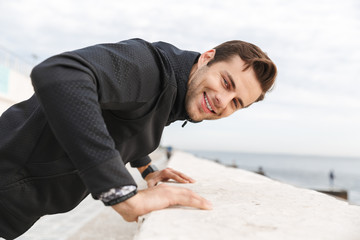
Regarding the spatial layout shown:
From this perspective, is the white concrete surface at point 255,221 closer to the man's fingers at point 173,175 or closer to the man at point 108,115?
the man at point 108,115

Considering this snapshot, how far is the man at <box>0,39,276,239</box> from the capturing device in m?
1.27

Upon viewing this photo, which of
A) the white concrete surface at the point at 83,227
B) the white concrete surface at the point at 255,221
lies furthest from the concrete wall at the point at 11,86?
the white concrete surface at the point at 255,221

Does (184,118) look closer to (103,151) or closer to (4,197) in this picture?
(103,151)

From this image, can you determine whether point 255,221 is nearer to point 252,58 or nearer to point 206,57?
point 252,58

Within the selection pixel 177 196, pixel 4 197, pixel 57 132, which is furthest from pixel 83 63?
pixel 4 197

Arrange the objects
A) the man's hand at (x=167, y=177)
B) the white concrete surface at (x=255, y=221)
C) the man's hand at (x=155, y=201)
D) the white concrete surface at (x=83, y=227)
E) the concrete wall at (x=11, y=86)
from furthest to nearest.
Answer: the concrete wall at (x=11, y=86), the white concrete surface at (x=83, y=227), the man's hand at (x=167, y=177), the man's hand at (x=155, y=201), the white concrete surface at (x=255, y=221)

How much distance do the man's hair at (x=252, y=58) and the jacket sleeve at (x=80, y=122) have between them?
84 cm

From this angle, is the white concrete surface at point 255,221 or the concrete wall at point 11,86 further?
the concrete wall at point 11,86

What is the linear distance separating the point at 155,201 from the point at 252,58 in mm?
925

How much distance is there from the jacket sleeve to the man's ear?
83 cm

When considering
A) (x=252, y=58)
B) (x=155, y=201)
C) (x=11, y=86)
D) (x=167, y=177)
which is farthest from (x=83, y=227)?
(x=11, y=86)

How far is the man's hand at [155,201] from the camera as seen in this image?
1.34 metres

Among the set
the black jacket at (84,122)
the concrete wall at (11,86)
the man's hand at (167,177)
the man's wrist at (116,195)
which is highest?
the black jacket at (84,122)

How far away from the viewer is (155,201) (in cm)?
144
